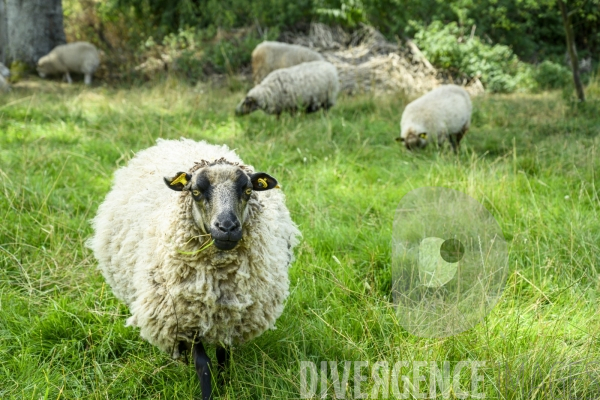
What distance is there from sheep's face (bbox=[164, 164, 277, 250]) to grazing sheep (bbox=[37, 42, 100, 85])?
11.2 metres

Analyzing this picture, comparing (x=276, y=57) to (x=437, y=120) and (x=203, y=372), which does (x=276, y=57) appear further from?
(x=203, y=372)

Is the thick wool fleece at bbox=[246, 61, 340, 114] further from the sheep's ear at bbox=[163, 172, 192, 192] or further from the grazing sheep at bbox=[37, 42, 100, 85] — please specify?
the grazing sheep at bbox=[37, 42, 100, 85]

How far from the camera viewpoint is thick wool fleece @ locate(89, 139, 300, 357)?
2400mm

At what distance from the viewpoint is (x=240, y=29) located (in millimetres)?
14031

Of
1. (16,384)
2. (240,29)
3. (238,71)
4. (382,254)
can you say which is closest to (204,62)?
(238,71)

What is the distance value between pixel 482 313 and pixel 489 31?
14961mm

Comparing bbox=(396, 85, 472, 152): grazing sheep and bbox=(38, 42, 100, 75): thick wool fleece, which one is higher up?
bbox=(396, 85, 472, 152): grazing sheep

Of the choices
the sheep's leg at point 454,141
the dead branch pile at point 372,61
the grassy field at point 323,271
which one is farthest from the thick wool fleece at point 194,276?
the dead branch pile at point 372,61

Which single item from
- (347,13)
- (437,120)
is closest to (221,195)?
(437,120)

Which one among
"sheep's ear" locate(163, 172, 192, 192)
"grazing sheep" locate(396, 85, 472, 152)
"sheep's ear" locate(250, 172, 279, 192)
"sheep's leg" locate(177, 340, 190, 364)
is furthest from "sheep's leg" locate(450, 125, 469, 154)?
"sheep's leg" locate(177, 340, 190, 364)

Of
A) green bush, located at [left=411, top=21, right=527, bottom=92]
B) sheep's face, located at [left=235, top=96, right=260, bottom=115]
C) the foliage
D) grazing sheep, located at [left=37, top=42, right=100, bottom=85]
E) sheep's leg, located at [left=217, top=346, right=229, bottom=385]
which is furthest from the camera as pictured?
the foliage

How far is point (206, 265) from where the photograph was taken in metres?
2.42
